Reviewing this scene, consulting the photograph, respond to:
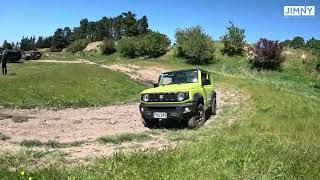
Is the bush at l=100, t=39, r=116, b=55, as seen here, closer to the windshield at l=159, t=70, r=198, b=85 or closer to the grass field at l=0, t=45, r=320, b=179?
the windshield at l=159, t=70, r=198, b=85

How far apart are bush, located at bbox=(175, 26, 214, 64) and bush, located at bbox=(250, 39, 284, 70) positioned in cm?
590

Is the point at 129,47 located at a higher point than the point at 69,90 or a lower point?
higher

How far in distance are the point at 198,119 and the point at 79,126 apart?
4.19 m

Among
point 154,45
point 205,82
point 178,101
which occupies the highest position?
point 154,45

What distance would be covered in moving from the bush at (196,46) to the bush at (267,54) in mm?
5898

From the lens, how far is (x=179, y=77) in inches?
667

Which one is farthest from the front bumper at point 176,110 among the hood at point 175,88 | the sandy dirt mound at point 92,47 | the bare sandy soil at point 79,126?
the sandy dirt mound at point 92,47

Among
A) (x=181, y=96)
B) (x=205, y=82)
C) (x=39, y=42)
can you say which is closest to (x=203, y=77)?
(x=205, y=82)

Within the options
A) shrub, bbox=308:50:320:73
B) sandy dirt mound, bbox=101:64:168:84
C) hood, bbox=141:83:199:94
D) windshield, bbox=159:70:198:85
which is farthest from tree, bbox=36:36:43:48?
hood, bbox=141:83:199:94

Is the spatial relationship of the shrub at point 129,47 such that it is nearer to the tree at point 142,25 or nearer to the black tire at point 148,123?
the tree at point 142,25

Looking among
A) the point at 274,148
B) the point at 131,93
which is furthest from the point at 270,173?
the point at 131,93

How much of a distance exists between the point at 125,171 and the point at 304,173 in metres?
3.48

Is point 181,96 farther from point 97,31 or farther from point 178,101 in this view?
point 97,31

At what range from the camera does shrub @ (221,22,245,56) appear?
197 ft
